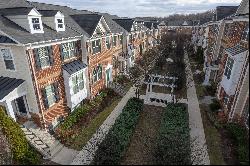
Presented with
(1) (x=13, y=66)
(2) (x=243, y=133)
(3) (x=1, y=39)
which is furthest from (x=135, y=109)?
(3) (x=1, y=39)

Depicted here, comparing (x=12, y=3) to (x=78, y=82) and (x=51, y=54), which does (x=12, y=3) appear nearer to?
(x=51, y=54)

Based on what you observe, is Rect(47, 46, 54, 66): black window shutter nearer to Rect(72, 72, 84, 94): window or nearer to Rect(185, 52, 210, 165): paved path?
Rect(72, 72, 84, 94): window

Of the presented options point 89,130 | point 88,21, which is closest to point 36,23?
point 88,21

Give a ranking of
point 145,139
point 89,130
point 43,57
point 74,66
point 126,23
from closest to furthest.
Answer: point 145,139 < point 43,57 < point 89,130 < point 74,66 < point 126,23

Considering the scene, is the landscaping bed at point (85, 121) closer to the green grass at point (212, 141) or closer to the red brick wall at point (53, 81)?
the red brick wall at point (53, 81)

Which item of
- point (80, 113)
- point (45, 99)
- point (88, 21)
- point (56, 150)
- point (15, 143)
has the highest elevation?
point (88, 21)

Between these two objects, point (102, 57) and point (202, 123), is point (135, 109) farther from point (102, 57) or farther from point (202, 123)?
point (102, 57)

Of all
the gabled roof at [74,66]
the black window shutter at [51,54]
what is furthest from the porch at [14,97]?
the gabled roof at [74,66]
